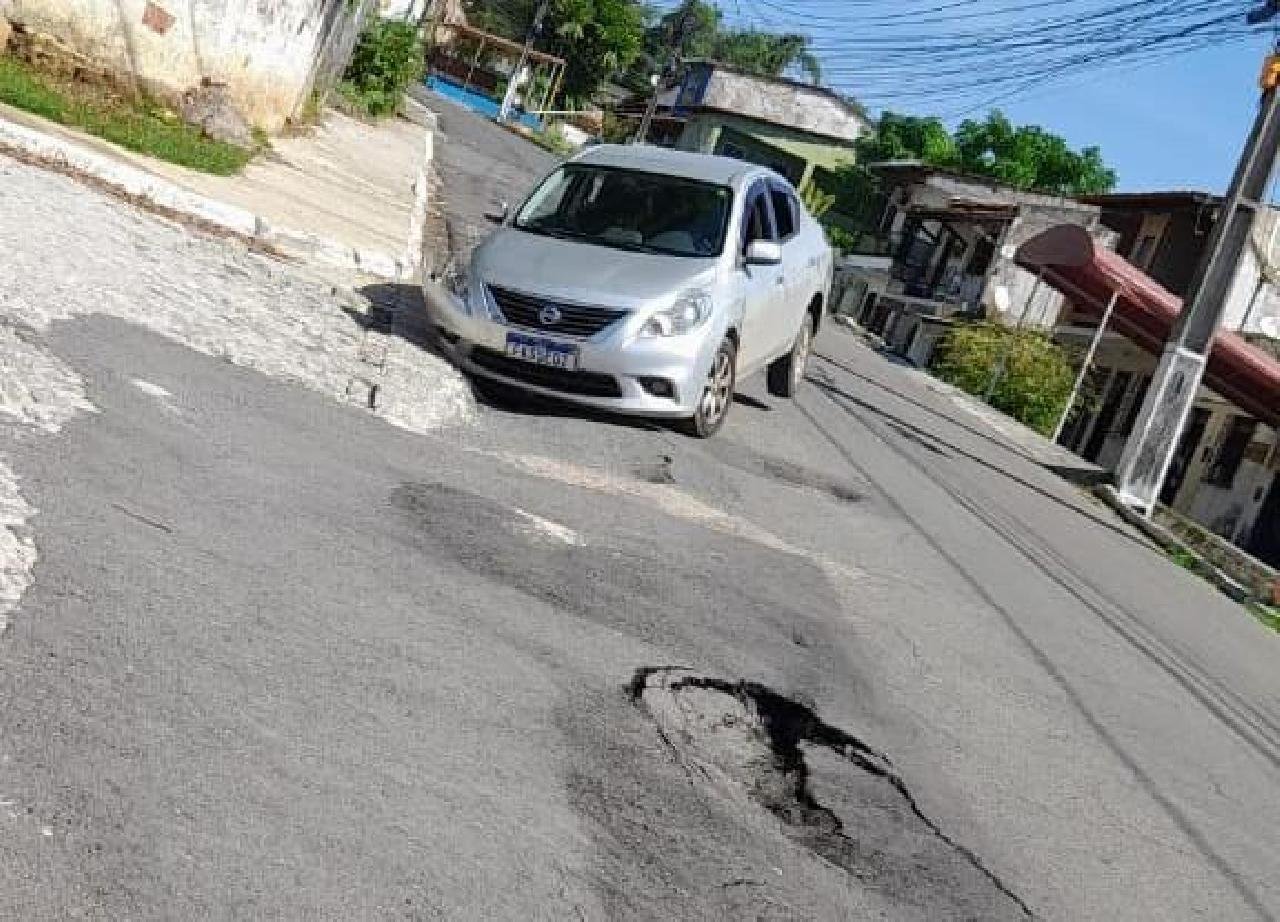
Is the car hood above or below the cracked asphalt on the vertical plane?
above

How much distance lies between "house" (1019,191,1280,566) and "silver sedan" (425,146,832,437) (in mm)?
9702

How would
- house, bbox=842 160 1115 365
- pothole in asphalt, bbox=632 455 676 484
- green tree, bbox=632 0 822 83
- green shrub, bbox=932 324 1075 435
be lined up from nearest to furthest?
pothole in asphalt, bbox=632 455 676 484 → green shrub, bbox=932 324 1075 435 → house, bbox=842 160 1115 365 → green tree, bbox=632 0 822 83

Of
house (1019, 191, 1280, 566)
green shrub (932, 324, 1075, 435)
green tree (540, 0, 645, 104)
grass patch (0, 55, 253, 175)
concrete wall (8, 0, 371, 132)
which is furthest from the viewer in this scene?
green tree (540, 0, 645, 104)

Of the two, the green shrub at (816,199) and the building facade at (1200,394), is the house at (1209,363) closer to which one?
the building facade at (1200,394)

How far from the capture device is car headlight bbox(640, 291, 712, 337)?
973cm

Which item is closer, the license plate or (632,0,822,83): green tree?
the license plate

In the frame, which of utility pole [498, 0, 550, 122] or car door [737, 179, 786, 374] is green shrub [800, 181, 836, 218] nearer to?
utility pole [498, 0, 550, 122]

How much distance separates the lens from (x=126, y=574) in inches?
189

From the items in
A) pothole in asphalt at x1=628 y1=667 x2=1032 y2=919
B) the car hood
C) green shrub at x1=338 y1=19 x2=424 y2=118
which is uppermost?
green shrub at x1=338 y1=19 x2=424 y2=118

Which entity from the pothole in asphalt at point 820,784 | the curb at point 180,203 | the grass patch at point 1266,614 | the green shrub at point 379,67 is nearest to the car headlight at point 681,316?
the curb at point 180,203

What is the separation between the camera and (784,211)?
12656mm

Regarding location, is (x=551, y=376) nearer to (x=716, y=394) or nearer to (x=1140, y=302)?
(x=716, y=394)

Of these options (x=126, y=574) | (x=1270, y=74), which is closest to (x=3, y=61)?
(x=126, y=574)

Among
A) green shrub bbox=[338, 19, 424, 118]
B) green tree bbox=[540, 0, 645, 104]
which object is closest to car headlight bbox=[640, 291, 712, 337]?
green shrub bbox=[338, 19, 424, 118]
